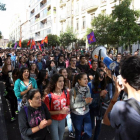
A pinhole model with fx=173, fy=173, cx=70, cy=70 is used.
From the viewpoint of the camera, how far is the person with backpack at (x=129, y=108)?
1.22 metres

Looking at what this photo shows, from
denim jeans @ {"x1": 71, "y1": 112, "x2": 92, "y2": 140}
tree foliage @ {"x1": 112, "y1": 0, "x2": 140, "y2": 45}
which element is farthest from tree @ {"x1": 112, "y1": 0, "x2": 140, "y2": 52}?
denim jeans @ {"x1": 71, "y1": 112, "x2": 92, "y2": 140}

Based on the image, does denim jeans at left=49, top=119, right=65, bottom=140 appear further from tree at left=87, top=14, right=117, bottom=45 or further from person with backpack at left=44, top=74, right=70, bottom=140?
tree at left=87, top=14, right=117, bottom=45

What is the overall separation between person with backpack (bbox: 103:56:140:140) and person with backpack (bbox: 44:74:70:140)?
161 cm

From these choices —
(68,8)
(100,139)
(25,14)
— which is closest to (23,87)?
(100,139)

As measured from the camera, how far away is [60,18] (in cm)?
3566

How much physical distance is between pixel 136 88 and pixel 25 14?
91240 millimetres

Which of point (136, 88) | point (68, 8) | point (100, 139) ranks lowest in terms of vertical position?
point (100, 139)

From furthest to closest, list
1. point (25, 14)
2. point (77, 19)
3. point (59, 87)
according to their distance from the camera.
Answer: point (25, 14)
point (77, 19)
point (59, 87)

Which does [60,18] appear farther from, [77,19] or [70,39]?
[70,39]

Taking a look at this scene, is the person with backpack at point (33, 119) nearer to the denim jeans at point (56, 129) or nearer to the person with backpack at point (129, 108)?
the denim jeans at point (56, 129)

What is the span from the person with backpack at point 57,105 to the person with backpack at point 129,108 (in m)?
1.61

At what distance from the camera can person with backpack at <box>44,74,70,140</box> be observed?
2900mm

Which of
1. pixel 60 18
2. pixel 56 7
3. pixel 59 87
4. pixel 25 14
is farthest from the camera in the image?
pixel 25 14

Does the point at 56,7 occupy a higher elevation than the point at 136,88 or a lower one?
higher
